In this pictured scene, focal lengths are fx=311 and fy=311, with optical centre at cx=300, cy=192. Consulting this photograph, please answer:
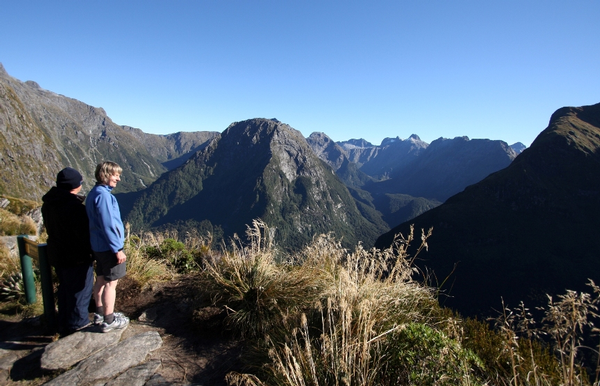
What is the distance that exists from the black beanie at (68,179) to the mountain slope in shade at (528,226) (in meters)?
120

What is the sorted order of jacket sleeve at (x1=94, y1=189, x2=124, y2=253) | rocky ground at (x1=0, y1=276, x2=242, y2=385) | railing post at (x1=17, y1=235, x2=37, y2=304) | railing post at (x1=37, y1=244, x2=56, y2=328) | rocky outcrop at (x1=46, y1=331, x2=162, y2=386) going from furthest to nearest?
railing post at (x1=17, y1=235, x2=37, y2=304)
railing post at (x1=37, y1=244, x2=56, y2=328)
jacket sleeve at (x1=94, y1=189, x2=124, y2=253)
rocky ground at (x1=0, y1=276, x2=242, y2=385)
rocky outcrop at (x1=46, y1=331, x2=162, y2=386)

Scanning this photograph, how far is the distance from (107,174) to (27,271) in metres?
3.26

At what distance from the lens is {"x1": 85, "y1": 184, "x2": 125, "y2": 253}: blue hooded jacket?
4441mm

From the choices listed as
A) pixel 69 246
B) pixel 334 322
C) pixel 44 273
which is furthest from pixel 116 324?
pixel 334 322

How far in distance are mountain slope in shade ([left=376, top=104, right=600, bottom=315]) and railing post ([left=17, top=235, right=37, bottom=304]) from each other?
119m

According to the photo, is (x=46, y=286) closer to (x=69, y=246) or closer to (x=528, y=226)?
(x=69, y=246)

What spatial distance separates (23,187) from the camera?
144m

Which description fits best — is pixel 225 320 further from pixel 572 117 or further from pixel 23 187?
pixel 572 117

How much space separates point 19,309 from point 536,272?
15809 centimetres

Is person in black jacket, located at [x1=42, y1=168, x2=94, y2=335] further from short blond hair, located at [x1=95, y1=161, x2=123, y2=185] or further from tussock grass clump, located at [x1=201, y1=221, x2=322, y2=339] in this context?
tussock grass clump, located at [x1=201, y1=221, x2=322, y2=339]

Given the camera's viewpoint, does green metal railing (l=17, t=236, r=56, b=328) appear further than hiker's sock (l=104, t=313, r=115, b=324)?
Yes

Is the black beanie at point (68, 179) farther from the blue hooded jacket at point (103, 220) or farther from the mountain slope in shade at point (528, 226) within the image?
the mountain slope in shade at point (528, 226)

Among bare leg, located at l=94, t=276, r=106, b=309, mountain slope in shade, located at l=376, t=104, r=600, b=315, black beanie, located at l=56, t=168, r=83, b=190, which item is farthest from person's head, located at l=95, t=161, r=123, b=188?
mountain slope in shade, located at l=376, t=104, r=600, b=315

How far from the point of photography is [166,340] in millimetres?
4707
